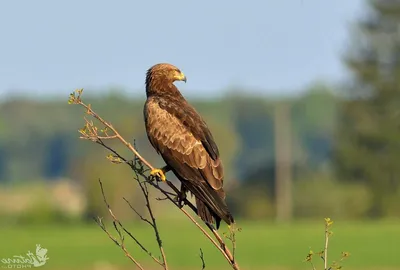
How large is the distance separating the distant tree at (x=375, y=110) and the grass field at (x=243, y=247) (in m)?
11.8

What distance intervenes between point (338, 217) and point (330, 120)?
65903mm

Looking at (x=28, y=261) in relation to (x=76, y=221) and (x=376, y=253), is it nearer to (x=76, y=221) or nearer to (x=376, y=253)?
(x=376, y=253)

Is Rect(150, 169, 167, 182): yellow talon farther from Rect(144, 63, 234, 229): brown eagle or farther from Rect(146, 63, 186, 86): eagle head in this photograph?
Rect(146, 63, 186, 86): eagle head

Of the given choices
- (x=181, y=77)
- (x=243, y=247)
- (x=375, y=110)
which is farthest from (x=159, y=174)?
(x=375, y=110)

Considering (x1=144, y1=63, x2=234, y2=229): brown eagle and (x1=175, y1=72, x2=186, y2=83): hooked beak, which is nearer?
(x1=144, y1=63, x2=234, y2=229): brown eagle

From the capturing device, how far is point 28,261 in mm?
12922

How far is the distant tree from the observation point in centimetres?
6316

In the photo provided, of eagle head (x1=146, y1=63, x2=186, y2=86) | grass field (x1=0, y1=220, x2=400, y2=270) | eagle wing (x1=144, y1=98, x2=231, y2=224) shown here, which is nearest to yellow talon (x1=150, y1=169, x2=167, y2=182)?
eagle wing (x1=144, y1=98, x2=231, y2=224)

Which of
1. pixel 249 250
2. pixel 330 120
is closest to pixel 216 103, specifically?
pixel 330 120

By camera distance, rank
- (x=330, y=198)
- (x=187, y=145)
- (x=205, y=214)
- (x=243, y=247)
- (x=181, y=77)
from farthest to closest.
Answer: (x=330, y=198)
(x=243, y=247)
(x=181, y=77)
(x=187, y=145)
(x=205, y=214)

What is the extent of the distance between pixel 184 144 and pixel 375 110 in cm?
5642

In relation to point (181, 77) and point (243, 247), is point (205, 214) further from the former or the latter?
point (243, 247)

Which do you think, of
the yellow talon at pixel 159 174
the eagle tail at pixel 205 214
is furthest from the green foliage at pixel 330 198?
the eagle tail at pixel 205 214

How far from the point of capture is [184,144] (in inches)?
352
